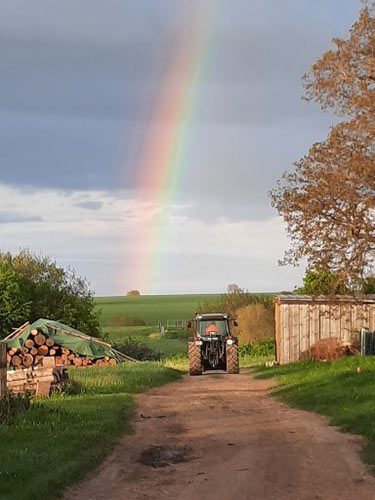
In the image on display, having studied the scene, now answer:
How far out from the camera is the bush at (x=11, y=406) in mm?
14328

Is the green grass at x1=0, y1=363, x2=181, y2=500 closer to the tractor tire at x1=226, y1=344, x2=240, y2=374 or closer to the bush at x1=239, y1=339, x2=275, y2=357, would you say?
the tractor tire at x1=226, y1=344, x2=240, y2=374

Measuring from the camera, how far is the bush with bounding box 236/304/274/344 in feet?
183

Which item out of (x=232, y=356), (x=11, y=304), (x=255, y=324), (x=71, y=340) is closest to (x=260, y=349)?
(x=255, y=324)

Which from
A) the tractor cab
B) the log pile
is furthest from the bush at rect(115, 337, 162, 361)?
the log pile

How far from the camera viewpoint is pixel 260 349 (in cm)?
5206

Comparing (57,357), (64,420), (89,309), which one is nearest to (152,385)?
(64,420)

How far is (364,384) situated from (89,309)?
36611 mm

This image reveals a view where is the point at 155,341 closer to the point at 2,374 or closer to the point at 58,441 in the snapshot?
the point at 2,374

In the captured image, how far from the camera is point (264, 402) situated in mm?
20484

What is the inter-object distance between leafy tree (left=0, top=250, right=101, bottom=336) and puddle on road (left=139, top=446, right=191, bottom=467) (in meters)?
37.6

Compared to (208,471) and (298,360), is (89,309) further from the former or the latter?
(208,471)

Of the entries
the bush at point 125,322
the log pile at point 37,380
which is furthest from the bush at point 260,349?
the bush at point 125,322

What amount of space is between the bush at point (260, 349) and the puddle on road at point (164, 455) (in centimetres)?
3832

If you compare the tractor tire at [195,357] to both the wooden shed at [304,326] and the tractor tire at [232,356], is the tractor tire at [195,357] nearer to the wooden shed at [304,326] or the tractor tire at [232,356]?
the tractor tire at [232,356]
